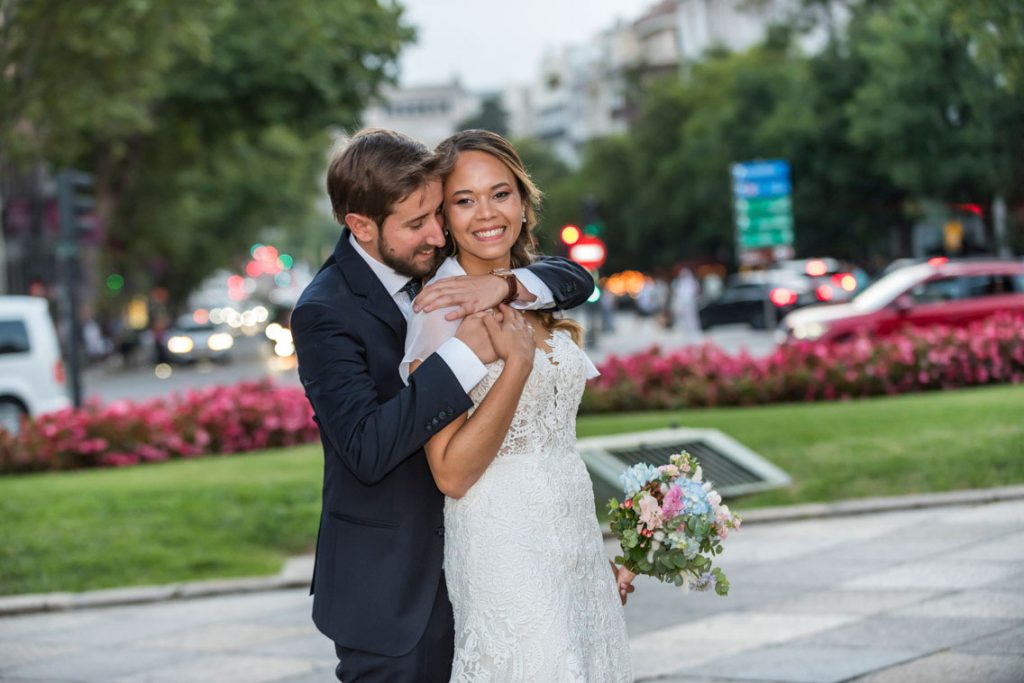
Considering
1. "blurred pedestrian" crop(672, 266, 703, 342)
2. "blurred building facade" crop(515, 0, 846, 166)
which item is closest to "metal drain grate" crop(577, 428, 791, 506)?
"blurred pedestrian" crop(672, 266, 703, 342)

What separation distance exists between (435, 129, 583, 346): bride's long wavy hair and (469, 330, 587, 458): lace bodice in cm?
10

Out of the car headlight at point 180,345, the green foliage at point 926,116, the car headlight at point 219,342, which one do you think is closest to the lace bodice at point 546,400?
the green foliage at point 926,116

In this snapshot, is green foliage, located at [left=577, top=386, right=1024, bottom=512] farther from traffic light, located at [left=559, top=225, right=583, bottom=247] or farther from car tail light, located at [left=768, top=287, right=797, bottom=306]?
car tail light, located at [left=768, top=287, right=797, bottom=306]

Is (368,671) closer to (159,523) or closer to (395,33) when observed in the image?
(159,523)

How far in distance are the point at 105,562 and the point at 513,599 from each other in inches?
285

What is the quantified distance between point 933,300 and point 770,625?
625 inches

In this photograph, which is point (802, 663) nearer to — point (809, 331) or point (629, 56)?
point (809, 331)

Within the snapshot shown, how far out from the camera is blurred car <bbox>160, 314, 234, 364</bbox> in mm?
47469

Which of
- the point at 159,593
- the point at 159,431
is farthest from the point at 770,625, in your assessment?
the point at 159,431

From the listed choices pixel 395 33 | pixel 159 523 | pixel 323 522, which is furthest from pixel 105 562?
pixel 395 33

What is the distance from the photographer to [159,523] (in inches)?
436

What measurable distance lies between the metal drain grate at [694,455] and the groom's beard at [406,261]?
754 centimetres

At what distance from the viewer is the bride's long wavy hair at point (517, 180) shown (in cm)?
372

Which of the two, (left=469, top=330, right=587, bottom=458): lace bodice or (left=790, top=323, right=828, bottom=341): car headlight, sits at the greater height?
(left=469, top=330, right=587, bottom=458): lace bodice
